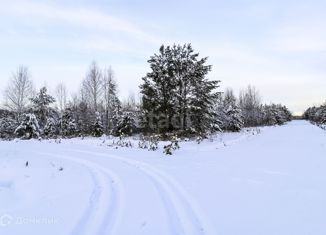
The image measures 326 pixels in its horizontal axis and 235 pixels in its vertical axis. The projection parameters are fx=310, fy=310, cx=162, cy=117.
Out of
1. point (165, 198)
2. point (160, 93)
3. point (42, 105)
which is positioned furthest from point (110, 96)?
point (165, 198)

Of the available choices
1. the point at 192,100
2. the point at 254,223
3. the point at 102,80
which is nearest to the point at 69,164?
the point at 254,223

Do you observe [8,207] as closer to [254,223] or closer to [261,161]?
[254,223]

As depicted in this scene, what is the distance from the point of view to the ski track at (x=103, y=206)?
468 centimetres

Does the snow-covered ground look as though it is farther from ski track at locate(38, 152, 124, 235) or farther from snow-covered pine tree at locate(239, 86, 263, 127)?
snow-covered pine tree at locate(239, 86, 263, 127)

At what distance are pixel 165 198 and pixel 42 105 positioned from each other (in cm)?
4015

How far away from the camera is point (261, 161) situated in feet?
37.9

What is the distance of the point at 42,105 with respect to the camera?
42.8 metres

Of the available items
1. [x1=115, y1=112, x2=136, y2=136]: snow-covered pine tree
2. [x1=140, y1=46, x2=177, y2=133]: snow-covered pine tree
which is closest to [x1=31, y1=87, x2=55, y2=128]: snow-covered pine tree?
[x1=115, y1=112, x2=136, y2=136]: snow-covered pine tree

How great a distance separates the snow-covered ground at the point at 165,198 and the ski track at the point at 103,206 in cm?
2

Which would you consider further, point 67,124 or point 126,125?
point 67,124

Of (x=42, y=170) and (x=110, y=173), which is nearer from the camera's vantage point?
(x=110, y=173)

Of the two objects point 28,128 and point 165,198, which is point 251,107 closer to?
point 28,128

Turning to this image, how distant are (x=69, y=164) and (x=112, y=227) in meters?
7.28

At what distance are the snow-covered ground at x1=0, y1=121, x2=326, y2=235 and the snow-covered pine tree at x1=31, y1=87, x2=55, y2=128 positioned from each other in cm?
3338
